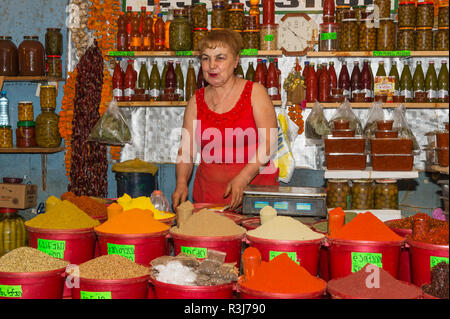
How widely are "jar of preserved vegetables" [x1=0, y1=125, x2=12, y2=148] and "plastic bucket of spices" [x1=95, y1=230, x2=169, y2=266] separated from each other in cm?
327

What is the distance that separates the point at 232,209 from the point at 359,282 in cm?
95

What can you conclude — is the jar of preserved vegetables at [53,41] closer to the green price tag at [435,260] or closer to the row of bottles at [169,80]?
the row of bottles at [169,80]

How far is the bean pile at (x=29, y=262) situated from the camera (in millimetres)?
1563

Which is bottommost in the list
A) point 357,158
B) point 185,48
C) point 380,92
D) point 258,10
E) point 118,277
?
point 118,277

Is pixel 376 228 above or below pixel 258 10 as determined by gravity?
below

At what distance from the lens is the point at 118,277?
4.89ft

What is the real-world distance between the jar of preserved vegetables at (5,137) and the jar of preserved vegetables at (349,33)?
2.83 m

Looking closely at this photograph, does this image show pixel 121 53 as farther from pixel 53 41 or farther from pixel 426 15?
pixel 426 15

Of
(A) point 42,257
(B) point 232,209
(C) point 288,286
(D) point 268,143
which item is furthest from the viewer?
(D) point 268,143

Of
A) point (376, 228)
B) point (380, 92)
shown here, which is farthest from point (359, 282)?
point (380, 92)

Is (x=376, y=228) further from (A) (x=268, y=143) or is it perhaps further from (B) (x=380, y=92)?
(B) (x=380, y=92)

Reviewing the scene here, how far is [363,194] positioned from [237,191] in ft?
2.69

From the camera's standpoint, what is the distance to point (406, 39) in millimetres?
4273

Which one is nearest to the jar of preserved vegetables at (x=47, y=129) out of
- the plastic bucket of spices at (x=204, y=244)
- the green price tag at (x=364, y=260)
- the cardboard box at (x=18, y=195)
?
the cardboard box at (x=18, y=195)
